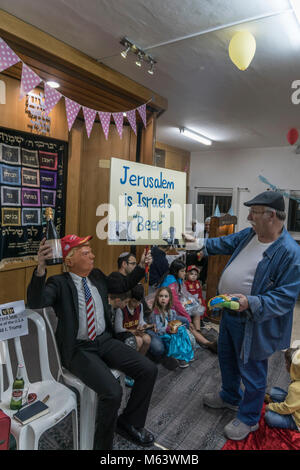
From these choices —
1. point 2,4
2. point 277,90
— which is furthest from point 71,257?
point 277,90

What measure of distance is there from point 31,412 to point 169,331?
64.9 inches

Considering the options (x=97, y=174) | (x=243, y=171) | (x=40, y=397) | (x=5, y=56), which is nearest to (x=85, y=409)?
(x=40, y=397)

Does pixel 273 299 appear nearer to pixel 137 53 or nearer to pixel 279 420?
pixel 279 420

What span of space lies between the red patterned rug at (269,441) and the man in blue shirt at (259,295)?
4 centimetres

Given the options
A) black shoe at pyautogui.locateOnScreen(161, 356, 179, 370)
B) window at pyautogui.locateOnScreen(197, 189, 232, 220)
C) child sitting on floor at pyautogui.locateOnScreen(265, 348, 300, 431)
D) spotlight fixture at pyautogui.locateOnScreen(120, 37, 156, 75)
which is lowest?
black shoe at pyautogui.locateOnScreen(161, 356, 179, 370)

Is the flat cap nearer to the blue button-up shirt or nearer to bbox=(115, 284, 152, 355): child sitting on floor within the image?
the blue button-up shirt

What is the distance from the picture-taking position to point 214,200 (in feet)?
24.2

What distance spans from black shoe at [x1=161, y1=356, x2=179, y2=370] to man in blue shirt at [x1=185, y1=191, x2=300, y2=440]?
2.73ft

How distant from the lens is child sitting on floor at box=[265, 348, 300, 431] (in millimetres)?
1999

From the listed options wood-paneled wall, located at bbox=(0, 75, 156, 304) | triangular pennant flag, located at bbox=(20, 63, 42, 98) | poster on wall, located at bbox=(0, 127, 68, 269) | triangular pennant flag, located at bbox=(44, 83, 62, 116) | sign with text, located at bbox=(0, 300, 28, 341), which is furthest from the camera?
wood-paneled wall, located at bbox=(0, 75, 156, 304)

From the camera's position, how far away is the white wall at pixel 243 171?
21.0 feet

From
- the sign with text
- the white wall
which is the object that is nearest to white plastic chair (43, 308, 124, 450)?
the sign with text

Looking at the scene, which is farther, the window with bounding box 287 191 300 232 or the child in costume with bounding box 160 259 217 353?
the window with bounding box 287 191 300 232

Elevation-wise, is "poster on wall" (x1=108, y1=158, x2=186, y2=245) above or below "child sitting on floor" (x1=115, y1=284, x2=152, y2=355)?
above
